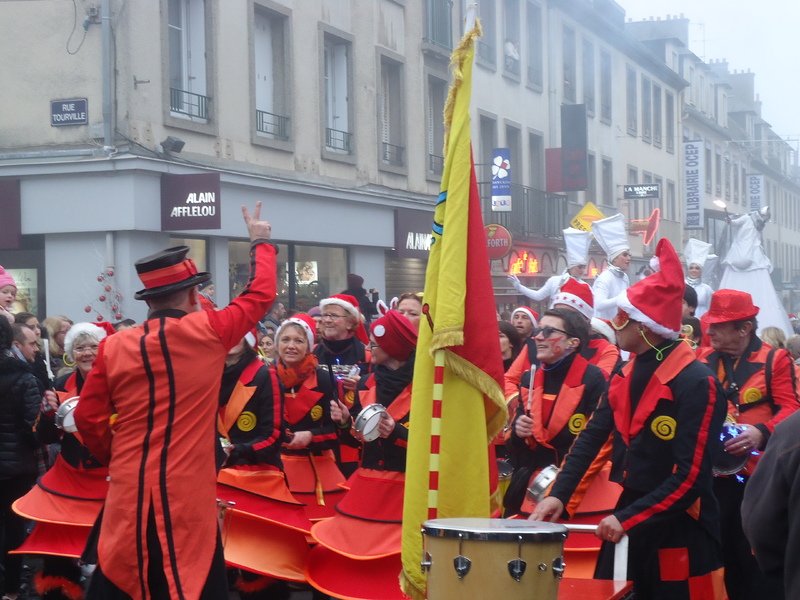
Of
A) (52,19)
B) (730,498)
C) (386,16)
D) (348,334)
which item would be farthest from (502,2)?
(730,498)

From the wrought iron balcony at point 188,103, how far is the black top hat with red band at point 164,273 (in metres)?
10.1

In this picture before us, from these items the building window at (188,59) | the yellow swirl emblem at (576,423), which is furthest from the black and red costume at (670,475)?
the building window at (188,59)

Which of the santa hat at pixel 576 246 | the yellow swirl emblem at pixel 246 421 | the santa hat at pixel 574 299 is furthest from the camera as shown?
the santa hat at pixel 576 246

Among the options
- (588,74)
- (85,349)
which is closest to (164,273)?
(85,349)

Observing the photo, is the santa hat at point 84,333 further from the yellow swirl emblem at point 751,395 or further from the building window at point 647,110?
the building window at point 647,110

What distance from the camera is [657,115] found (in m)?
40.1

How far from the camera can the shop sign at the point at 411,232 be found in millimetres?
20086

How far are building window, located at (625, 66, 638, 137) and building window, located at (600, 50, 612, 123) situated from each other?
2204 millimetres

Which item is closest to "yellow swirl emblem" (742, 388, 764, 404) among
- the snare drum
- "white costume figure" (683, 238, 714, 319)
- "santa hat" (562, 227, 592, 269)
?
the snare drum

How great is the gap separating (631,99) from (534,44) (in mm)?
9790

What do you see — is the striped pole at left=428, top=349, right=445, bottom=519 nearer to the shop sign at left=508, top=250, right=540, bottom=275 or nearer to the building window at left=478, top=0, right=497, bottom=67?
the building window at left=478, top=0, right=497, bottom=67

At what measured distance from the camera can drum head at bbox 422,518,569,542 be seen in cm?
361

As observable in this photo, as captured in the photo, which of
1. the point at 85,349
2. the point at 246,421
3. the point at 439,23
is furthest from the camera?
the point at 439,23

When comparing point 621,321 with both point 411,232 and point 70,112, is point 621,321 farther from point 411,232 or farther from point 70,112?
point 411,232
